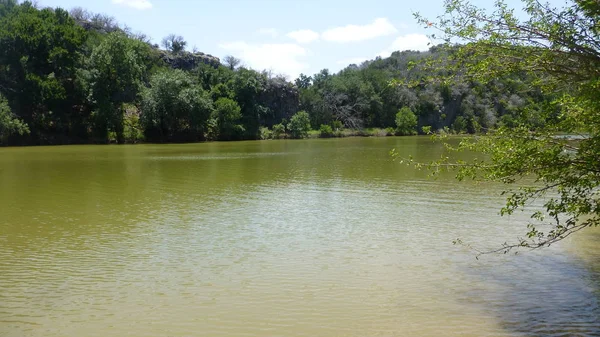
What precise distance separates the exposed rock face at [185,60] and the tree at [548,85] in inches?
3380

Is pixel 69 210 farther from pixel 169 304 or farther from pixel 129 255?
pixel 169 304

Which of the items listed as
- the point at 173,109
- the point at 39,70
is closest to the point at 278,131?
the point at 173,109

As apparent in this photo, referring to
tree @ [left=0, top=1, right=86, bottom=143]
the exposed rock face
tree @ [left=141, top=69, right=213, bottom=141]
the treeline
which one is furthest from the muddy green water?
the exposed rock face

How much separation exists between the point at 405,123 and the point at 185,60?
42.6 meters

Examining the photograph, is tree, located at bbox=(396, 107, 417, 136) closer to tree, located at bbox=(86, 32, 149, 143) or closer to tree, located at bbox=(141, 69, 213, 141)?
tree, located at bbox=(141, 69, 213, 141)

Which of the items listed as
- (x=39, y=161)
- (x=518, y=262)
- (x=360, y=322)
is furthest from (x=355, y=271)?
(x=39, y=161)

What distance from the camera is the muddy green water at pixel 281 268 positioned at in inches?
308

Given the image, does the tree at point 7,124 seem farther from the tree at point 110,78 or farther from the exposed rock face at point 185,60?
the exposed rock face at point 185,60

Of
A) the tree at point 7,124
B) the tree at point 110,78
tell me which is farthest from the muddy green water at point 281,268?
the tree at point 110,78

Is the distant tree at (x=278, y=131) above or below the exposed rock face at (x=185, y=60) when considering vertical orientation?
below

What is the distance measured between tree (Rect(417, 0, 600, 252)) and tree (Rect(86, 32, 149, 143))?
6205 cm

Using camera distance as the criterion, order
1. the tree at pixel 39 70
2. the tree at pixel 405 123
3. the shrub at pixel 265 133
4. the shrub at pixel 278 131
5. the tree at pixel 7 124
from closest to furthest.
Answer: the tree at pixel 7 124 < the tree at pixel 39 70 < the shrub at pixel 265 133 < the shrub at pixel 278 131 < the tree at pixel 405 123

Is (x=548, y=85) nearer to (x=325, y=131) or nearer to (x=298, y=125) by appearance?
(x=298, y=125)

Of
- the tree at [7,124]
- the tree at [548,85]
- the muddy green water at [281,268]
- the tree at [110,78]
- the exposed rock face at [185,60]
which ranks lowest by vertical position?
the muddy green water at [281,268]
